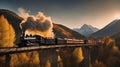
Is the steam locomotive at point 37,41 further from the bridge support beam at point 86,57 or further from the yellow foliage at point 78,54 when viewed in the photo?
the yellow foliage at point 78,54

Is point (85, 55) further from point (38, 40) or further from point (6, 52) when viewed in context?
point (6, 52)

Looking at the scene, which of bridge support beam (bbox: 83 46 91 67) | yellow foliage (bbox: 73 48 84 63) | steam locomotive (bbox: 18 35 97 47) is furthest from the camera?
yellow foliage (bbox: 73 48 84 63)

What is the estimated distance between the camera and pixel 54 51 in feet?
143

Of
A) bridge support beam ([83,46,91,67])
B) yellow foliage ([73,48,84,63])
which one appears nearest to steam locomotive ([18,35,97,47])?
bridge support beam ([83,46,91,67])

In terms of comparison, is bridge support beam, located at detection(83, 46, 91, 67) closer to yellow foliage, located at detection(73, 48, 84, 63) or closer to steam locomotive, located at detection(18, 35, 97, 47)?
yellow foliage, located at detection(73, 48, 84, 63)

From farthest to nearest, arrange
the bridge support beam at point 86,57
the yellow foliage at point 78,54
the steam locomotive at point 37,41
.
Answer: the yellow foliage at point 78,54 < the bridge support beam at point 86,57 < the steam locomotive at point 37,41

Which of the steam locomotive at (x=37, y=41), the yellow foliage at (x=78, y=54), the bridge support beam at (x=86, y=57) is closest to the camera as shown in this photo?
the steam locomotive at (x=37, y=41)

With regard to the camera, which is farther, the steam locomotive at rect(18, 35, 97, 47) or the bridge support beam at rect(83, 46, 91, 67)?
the bridge support beam at rect(83, 46, 91, 67)

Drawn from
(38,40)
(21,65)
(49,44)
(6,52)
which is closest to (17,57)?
(21,65)

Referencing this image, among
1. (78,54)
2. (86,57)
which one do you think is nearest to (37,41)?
(86,57)

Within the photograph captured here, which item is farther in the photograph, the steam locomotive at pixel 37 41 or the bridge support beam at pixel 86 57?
the bridge support beam at pixel 86 57

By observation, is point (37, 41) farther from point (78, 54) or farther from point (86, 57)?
point (78, 54)

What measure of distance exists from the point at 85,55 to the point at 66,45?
20.5m

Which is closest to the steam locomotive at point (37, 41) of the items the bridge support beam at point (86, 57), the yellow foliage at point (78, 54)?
the bridge support beam at point (86, 57)
